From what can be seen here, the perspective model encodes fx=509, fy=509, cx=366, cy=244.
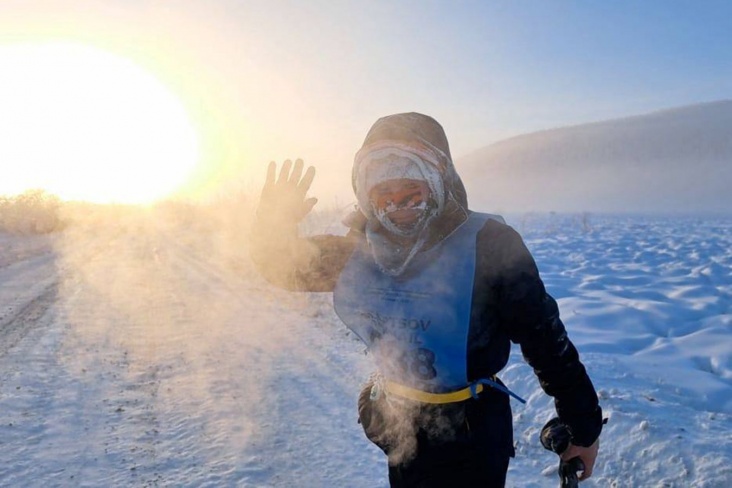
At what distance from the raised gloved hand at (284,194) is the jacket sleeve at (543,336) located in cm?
72

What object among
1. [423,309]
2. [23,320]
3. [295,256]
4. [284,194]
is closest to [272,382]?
[295,256]

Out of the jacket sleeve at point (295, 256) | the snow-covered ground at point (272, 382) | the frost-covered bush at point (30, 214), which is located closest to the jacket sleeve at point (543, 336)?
the jacket sleeve at point (295, 256)

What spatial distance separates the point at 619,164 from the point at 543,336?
72812 mm

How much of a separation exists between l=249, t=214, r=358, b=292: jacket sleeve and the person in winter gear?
0.61 feet

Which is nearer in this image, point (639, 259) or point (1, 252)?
point (639, 259)

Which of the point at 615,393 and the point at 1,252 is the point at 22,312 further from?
the point at 1,252

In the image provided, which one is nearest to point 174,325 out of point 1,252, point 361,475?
point 361,475

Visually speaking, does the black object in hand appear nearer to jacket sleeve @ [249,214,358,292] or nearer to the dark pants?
the dark pants

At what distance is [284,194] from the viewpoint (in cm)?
179

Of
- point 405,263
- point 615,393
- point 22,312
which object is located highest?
point 405,263

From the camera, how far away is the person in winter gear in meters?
1.42

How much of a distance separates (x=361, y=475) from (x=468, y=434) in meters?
2.05

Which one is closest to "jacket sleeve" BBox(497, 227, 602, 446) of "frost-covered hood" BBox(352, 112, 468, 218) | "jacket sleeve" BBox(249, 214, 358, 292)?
"frost-covered hood" BBox(352, 112, 468, 218)

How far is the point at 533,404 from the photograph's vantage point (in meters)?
4.01
